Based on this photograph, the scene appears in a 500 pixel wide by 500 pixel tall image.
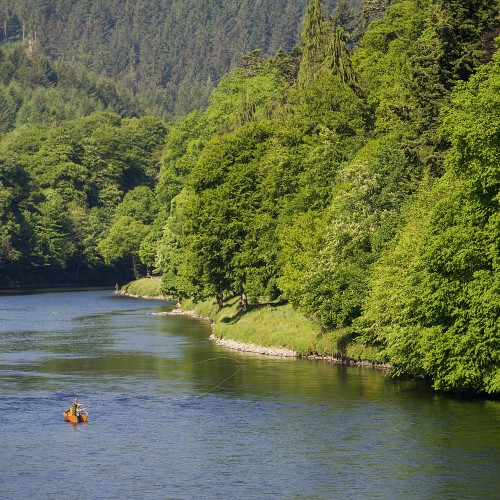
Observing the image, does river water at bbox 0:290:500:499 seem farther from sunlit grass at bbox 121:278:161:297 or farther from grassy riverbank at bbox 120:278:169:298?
sunlit grass at bbox 121:278:161:297

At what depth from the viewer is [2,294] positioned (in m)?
189

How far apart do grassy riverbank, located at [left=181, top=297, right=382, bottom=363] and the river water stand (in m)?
2.21

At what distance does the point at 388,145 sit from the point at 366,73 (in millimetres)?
35476

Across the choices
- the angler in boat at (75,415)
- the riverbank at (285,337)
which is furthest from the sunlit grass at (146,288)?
the angler in boat at (75,415)

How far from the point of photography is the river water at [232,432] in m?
52.2

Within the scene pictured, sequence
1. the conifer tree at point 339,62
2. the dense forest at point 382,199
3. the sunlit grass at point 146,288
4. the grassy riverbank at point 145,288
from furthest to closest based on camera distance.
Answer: the sunlit grass at point 146,288 → the grassy riverbank at point 145,288 → the conifer tree at point 339,62 → the dense forest at point 382,199

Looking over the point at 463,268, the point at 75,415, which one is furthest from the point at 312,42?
the point at 75,415

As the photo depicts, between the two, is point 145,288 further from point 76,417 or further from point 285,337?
point 76,417

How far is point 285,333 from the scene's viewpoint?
315 feet

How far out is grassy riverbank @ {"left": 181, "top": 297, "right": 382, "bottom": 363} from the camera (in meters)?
86.6

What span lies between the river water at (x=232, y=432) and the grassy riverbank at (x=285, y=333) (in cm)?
221

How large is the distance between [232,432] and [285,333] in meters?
33.3

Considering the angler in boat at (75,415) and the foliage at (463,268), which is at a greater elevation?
the foliage at (463,268)

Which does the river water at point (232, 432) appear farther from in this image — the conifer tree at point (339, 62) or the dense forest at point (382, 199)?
the conifer tree at point (339, 62)
